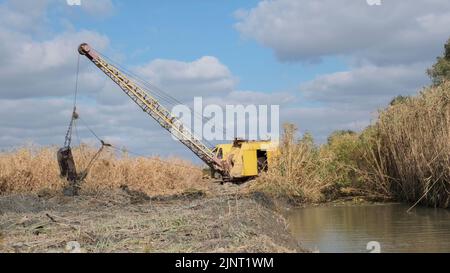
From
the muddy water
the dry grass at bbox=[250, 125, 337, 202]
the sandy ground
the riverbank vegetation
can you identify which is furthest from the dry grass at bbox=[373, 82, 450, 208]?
the sandy ground

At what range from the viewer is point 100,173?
2642cm

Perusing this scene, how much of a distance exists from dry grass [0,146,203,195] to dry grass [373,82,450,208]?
9.60m

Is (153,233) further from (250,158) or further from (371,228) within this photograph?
(250,158)

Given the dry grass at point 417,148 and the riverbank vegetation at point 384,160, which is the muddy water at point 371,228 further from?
the riverbank vegetation at point 384,160

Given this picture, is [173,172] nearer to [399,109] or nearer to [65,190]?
[65,190]

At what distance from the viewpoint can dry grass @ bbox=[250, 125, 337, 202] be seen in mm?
23594

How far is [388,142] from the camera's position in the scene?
2228cm

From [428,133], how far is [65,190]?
1289 centimetres

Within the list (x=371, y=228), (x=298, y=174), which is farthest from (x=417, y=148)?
(x=298, y=174)

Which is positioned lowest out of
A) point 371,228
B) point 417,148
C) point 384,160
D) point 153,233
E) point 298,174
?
point 371,228

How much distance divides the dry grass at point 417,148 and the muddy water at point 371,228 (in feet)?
2.70

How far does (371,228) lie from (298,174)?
8411 millimetres

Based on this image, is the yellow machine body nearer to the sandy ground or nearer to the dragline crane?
the dragline crane
